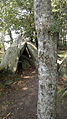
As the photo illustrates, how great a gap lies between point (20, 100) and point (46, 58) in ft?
8.44

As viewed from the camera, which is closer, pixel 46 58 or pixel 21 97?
pixel 46 58

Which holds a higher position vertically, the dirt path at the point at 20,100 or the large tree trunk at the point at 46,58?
the large tree trunk at the point at 46,58

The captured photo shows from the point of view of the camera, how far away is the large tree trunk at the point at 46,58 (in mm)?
2453

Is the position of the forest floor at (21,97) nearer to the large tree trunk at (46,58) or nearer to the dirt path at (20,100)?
the dirt path at (20,100)

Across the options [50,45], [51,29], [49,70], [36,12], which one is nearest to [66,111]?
[49,70]

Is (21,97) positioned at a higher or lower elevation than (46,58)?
lower

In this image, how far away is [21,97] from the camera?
4.74 metres

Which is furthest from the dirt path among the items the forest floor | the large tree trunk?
the large tree trunk

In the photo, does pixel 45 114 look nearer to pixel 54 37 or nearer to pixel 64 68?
pixel 54 37

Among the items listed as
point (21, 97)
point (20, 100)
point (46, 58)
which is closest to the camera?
point (46, 58)

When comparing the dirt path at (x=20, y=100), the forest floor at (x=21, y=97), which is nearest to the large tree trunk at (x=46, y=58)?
the forest floor at (x=21, y=97)

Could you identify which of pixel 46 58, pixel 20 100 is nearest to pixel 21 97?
pixel 20 100

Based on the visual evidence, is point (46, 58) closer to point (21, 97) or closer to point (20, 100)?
point (20, 100)

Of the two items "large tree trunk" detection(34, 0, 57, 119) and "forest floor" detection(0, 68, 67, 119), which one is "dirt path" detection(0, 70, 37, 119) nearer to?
"forest floor" detection(0, 68, 67, 119)
